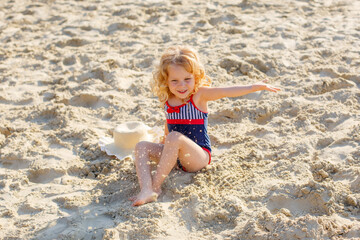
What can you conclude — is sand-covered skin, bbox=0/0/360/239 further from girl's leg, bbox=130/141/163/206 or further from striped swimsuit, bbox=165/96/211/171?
striped swimsuit, bbox=165/96/211/171

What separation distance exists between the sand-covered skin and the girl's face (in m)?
0.49

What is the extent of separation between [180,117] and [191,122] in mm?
74

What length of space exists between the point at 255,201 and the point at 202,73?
81 centimetres

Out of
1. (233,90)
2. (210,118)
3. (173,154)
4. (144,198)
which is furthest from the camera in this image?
(210,118)

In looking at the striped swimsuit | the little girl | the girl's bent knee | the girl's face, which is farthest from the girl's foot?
the girl's face

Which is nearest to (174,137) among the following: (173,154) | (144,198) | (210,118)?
(173,154)

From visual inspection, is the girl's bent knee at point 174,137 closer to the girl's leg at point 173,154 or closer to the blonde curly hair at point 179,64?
the girl's leg at point 173,154

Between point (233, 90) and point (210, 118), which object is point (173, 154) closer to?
point (233, 90)

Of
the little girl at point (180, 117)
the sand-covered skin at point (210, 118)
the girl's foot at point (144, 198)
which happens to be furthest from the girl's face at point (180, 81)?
the girl's foot at point (144, 198)

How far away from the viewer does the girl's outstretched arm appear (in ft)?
8.36

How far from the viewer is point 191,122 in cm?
265

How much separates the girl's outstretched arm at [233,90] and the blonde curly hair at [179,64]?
6 cm

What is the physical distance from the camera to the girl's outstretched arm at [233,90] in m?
2.55

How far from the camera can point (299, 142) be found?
9.27 ft
